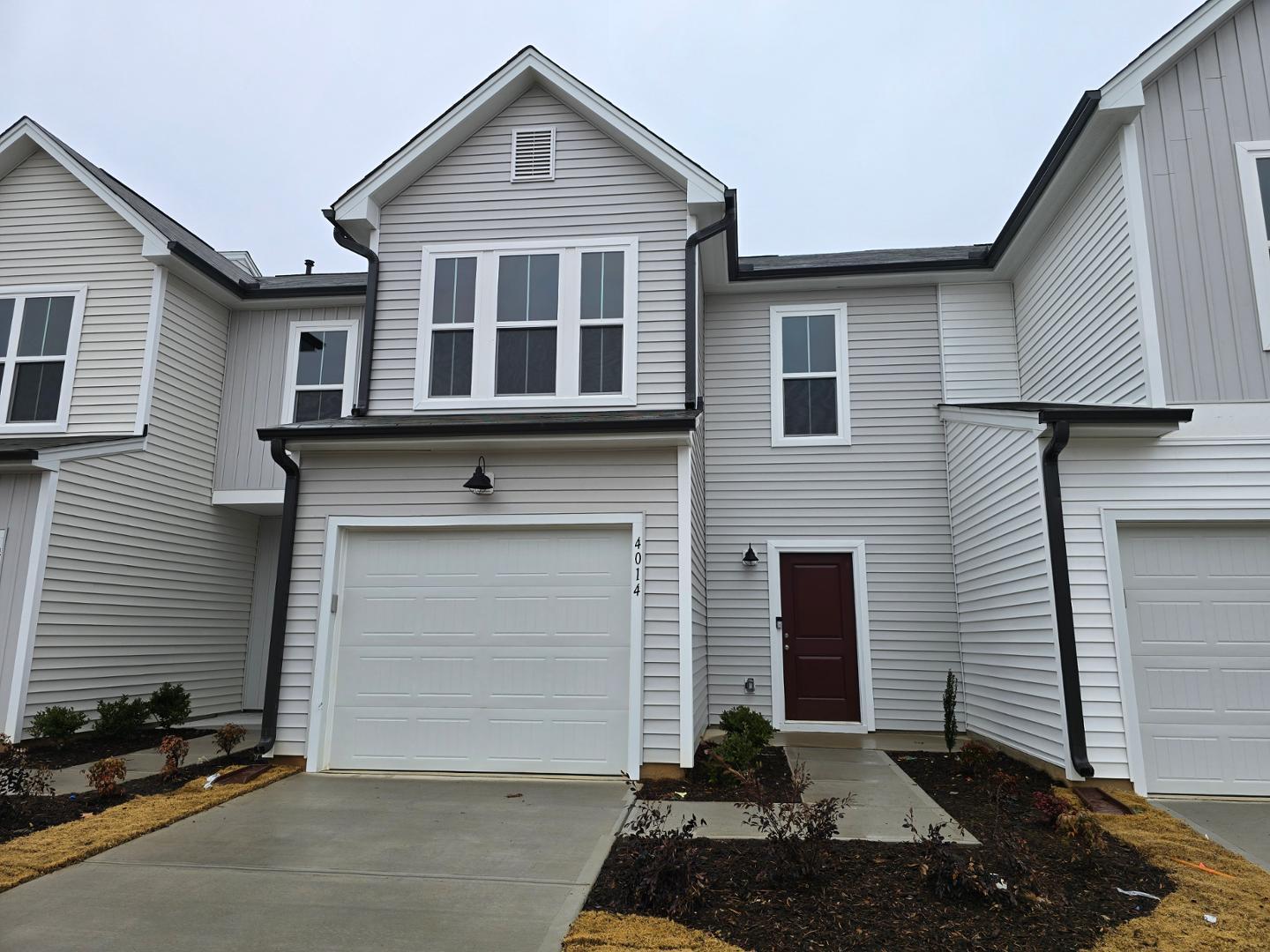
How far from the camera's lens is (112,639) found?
930cm

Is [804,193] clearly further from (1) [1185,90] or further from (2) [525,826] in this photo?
(2) [525,826]

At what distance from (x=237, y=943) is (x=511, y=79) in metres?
8.28

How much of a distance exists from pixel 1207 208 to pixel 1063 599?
12.5 feet

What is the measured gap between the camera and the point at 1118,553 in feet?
21.7

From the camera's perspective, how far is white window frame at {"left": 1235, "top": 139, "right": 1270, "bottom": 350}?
6.78 m

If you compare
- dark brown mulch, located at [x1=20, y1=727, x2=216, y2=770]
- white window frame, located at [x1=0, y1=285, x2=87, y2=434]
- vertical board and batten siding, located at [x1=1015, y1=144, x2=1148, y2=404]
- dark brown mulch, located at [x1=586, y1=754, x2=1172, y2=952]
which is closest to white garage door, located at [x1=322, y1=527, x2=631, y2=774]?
dark brown mulch, located at [x1=586, y1=754, x2=1172, y2=952]

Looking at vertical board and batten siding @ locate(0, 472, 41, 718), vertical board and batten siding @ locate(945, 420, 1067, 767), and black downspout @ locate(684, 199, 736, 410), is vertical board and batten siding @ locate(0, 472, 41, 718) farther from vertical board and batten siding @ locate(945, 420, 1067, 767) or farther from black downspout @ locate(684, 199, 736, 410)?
vertical board and batten siding @ locate(945, 420, 1067, 767)

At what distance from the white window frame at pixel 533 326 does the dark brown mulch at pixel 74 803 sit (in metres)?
3.99

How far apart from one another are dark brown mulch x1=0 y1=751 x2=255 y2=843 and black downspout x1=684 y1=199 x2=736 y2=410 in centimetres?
557

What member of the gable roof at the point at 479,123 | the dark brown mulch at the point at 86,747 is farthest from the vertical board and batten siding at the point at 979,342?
the dark brown mulch at the point at 86,747

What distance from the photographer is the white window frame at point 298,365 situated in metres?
11.0

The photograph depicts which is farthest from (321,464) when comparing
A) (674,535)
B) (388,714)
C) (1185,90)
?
Result: (1185,90)

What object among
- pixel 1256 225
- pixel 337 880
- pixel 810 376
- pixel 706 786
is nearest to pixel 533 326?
pixel 810 376

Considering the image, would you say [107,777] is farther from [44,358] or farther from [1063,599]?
[1063,599]
